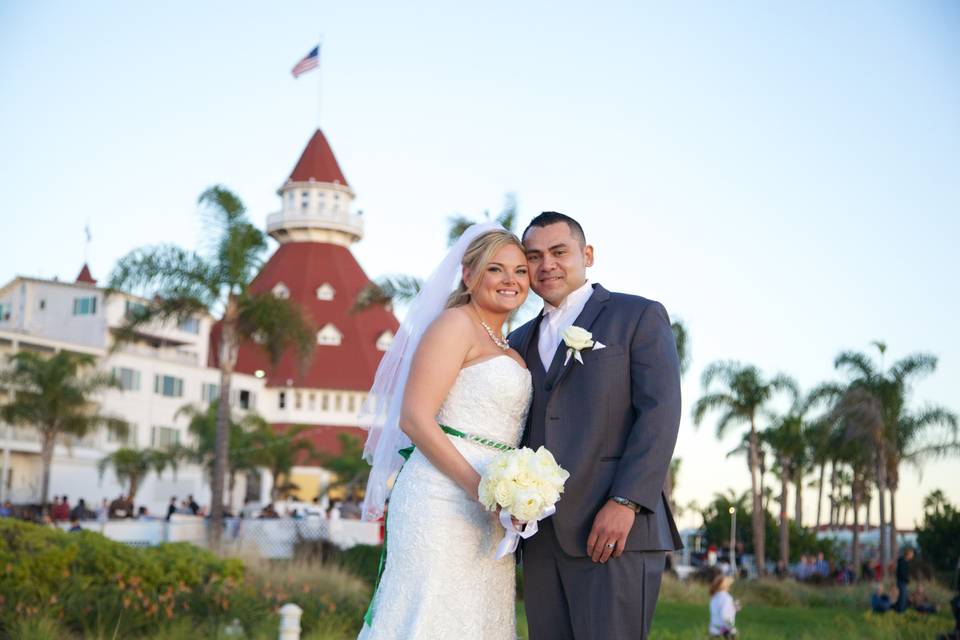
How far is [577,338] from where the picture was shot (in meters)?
5.38

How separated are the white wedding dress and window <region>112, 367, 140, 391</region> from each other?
188ft

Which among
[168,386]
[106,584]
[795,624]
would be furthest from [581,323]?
[168,386]

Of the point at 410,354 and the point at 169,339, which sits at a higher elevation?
the point at 169,339

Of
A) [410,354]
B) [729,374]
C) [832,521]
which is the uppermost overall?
[729,374]

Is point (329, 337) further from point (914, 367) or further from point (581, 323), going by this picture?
point (581, 323)

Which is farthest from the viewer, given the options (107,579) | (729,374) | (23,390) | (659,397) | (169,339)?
(169,339)

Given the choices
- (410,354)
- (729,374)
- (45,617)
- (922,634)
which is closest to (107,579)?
(45,617)

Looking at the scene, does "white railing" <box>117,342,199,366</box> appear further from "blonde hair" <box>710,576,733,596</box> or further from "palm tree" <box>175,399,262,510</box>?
"blonde hair" <box>710,576,733,596</box>

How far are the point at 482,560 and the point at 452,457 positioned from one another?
0.58 m

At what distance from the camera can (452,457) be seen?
5.43 m

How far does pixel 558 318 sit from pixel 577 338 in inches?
20.0

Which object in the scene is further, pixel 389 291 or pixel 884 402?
pixel 884 402

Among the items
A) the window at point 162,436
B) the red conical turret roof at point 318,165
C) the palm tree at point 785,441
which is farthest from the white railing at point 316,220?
the palm tree at point 785,441

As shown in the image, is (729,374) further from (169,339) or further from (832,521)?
(832,521)
